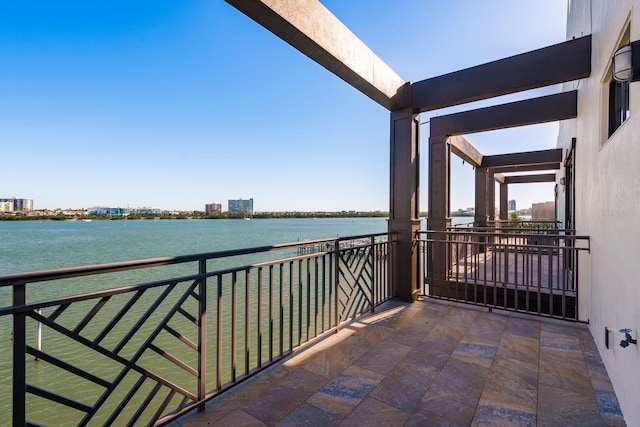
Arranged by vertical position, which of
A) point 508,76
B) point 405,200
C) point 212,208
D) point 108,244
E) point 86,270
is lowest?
point 108,244

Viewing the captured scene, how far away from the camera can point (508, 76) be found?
3.23 meters

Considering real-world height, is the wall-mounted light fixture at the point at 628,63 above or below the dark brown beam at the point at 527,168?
below

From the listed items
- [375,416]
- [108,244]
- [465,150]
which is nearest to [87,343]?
[375,416]

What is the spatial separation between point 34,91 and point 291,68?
1233cm

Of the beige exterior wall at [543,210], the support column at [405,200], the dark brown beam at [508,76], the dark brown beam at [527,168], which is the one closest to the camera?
the dark brown beam at [508,76]

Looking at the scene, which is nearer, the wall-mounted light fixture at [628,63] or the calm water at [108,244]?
the wall-mounted light fixture at [628,63]

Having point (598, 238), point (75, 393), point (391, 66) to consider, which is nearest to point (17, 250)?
point (75, 393)

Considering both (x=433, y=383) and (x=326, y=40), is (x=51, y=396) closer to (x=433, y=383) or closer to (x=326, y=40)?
(x=433, y=383)

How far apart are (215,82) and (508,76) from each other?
9829 millimetres

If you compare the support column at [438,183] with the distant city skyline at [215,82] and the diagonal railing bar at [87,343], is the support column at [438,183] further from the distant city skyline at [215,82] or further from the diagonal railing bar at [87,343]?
the diagonal railing bar at [87,343]

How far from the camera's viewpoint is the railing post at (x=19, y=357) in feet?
3.35

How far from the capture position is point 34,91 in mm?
11703

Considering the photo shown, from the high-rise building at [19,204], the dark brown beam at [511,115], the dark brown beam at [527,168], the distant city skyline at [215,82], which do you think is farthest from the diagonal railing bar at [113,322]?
the high-rise building at [19,204]

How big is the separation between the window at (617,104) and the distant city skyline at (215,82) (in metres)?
1.14
